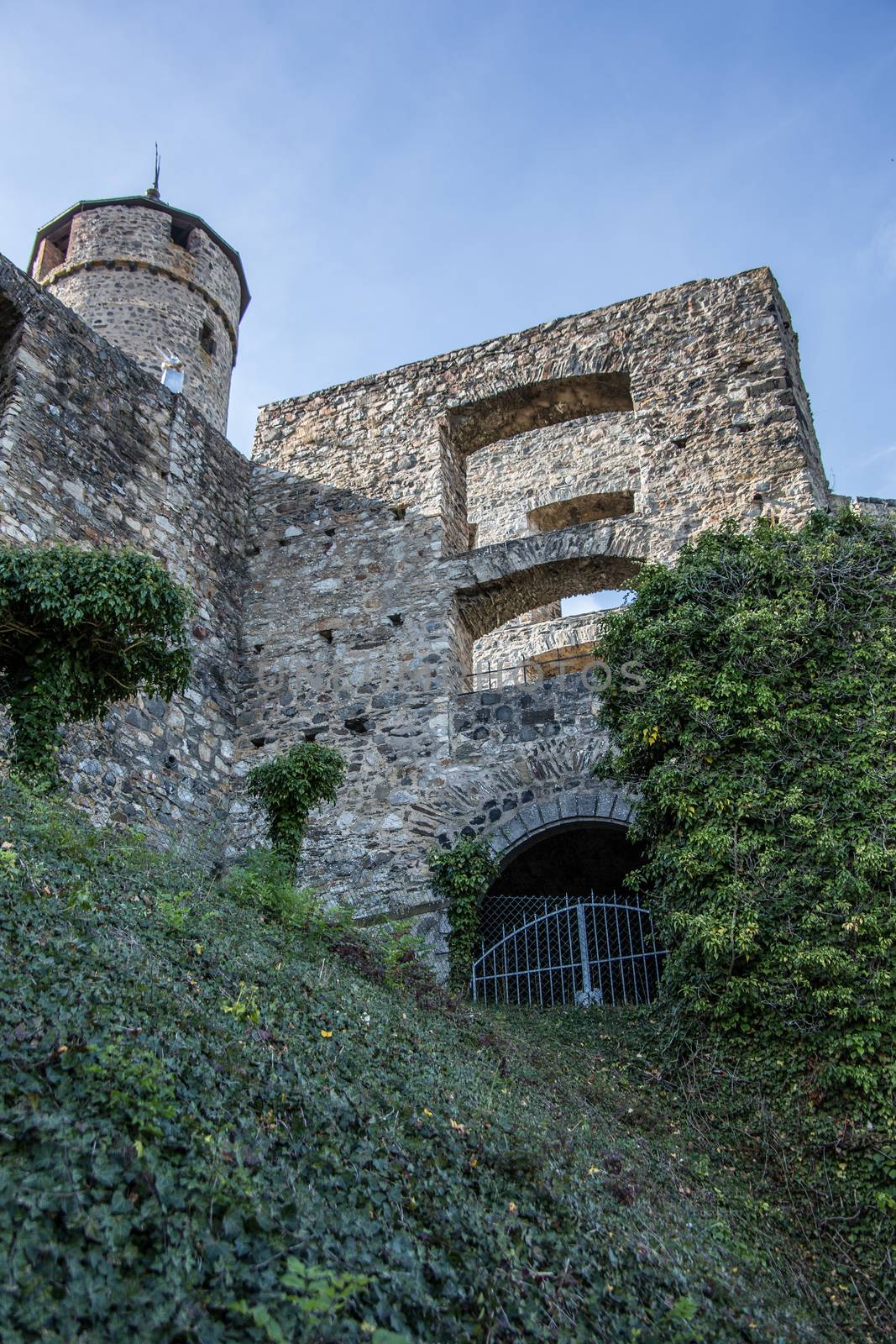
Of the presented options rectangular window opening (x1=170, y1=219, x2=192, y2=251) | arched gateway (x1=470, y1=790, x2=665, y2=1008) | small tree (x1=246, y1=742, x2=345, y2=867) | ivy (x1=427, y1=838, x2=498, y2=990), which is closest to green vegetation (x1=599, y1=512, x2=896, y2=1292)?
arched gateway (x1=470, y1=790, x2=665, y2=1008)

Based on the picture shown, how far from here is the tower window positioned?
14.8m

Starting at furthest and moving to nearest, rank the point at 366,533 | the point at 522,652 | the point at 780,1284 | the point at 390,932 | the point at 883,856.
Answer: the point at 522,652
the point at 366,533
the point at 390,932
the point at 883,856
the point at 780,1284

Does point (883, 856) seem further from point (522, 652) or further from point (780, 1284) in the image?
point (522, 652)

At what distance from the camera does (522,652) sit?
1401cm

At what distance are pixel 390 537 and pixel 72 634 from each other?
438cm

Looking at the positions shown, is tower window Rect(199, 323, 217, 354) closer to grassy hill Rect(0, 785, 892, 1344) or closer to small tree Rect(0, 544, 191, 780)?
small tree Rect(0, 544, 191, 780)

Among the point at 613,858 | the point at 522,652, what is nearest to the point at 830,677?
the point at 613,858

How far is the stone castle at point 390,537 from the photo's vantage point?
27.1 ft

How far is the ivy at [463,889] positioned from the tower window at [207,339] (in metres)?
9.76

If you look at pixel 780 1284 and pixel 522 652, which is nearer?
pixel 780 1284

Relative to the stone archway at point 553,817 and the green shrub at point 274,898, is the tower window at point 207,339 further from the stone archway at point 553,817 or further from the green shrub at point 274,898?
the green shrub at point 274,898

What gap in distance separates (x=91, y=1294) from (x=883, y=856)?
15.0 feet

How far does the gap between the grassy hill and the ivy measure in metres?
2.33

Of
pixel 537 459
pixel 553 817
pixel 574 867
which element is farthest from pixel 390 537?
pixel 537 459
